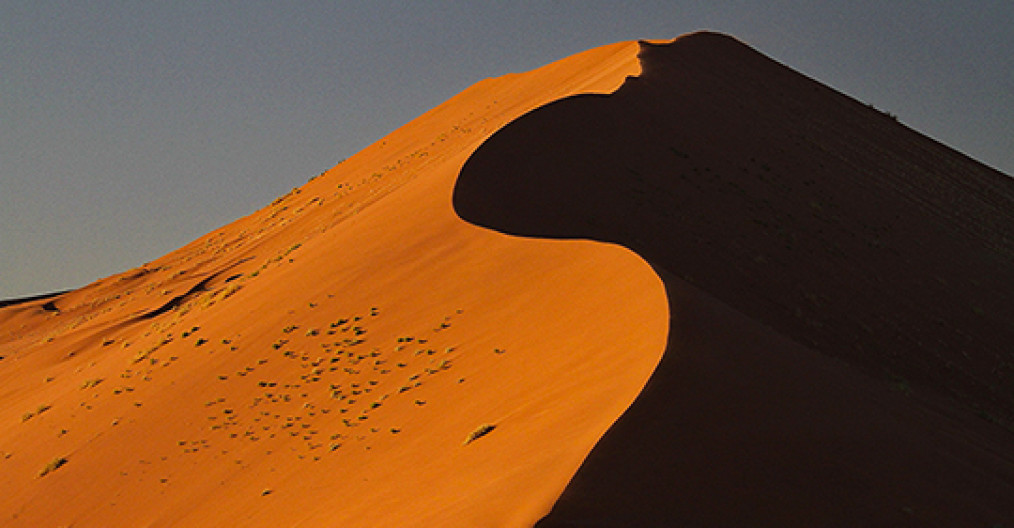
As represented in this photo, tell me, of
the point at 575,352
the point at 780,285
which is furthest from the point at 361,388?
the point at 780,285

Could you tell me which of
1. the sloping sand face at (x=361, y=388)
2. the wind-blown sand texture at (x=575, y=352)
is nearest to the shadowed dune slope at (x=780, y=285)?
the wind-blown sand texture at (x=575, y=352)

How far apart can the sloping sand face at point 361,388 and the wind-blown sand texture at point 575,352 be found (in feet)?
0.17

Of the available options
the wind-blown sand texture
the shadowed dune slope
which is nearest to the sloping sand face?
the wind-blown sand texture

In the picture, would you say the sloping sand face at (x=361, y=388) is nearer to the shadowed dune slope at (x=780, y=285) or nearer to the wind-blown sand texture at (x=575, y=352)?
the wind-blown sand texture at (x=575, y=352)

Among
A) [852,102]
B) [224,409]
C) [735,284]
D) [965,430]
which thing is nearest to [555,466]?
[965,430]

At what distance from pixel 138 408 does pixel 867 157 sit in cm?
2073

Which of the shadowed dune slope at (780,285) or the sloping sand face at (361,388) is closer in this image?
the shadowed dune slope at (780,285)

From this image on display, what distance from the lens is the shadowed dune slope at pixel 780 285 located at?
25.0ft

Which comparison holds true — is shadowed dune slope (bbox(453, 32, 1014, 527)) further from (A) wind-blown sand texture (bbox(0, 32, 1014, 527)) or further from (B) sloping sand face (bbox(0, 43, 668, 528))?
(B) sloping sand face (bbox(0, 43, 668, 528))

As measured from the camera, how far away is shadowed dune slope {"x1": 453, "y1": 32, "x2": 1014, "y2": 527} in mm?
7629

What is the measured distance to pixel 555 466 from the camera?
7.27 meters

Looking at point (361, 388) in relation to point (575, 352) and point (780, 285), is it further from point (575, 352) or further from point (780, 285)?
point (780, 285)

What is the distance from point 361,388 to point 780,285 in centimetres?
758

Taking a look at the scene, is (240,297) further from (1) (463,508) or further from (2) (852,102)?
(2) (852,102)
